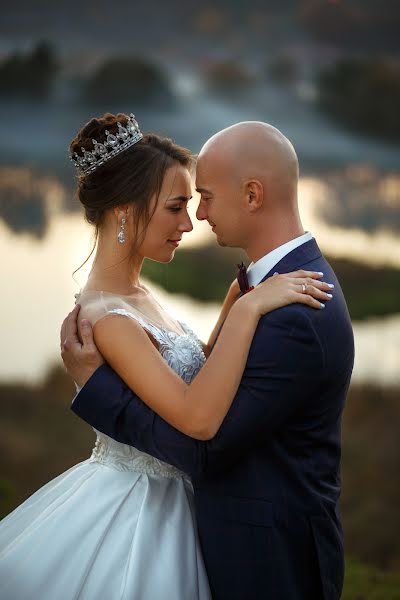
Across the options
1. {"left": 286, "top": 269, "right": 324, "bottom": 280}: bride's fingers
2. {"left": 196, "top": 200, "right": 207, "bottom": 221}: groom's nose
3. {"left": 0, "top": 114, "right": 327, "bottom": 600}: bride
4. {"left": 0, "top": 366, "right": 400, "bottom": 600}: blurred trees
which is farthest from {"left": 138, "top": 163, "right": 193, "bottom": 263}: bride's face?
{"left": 0, "top": 366, "right": 400, "bottom": 600}: blurred trees

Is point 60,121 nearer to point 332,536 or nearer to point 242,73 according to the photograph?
point 242,73

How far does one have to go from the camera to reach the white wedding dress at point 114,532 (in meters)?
2.12

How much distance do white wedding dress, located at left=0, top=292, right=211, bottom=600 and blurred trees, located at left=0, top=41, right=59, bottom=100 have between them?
4039 millimetres

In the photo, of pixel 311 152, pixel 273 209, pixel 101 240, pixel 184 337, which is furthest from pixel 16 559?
pixel 311 152

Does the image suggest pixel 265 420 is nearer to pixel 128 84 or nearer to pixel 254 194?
pixel 254 194

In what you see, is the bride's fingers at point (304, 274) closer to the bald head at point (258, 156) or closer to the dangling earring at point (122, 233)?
the bald head at point (258, 156)

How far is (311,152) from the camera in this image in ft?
19.5

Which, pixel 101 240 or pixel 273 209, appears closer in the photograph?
pixel 273 209

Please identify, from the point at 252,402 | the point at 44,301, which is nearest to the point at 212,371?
the point at 252,402

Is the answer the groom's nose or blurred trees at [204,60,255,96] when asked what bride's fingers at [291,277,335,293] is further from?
blurred trees at [204,60,255,96]

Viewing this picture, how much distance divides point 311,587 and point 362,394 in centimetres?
396

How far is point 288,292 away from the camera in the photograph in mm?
1986

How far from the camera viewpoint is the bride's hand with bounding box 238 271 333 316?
1983 millimetres

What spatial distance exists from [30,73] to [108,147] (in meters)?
3.96
